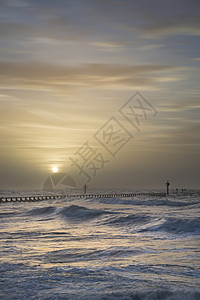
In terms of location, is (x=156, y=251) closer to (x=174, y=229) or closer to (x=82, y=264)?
(x=82, y=264)

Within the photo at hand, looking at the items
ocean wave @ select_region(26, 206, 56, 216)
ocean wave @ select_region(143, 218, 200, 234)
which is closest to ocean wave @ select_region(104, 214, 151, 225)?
ocean wave @ select_region(143, 218, 200, 234)

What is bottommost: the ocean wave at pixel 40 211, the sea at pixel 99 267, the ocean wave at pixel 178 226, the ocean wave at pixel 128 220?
the ocean wave at pixel 40 211

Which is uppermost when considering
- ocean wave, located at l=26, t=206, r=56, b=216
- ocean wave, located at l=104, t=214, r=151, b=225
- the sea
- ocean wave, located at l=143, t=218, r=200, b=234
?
the sea

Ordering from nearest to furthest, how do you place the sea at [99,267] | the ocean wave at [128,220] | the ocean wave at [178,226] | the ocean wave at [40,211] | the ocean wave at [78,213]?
the sea at [99,267] → the ocean wave at [178,226] → the ocean wave at [128,220] → the ocean wave at [78,213] → the ocean wave at [40,211]

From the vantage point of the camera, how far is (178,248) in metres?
15.4

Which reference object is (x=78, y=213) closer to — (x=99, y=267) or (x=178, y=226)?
(x=178, y=226)

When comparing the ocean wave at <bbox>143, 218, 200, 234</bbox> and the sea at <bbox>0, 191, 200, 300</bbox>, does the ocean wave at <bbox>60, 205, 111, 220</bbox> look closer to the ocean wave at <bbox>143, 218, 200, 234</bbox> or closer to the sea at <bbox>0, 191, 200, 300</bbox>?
the ocean wave at <bbox>143, 218, 200, 234</bbox>

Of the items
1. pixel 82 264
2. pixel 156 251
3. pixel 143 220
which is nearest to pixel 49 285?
pixel 82 264

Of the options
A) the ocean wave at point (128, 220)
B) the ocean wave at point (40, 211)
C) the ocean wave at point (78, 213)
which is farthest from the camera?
the ocean wave at point (40, 211)

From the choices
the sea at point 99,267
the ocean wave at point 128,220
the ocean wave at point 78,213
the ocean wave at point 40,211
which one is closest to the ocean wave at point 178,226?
the ocean wave at point 128,220

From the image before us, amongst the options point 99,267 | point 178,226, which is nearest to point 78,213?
point 178,226

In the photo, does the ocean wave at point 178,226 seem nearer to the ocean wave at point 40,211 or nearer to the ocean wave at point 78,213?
the ocean wave at point 78,213

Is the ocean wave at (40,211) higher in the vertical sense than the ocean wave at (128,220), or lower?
lower

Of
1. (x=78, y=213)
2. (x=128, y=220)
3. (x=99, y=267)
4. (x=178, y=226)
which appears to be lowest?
(x=78, y=213)
